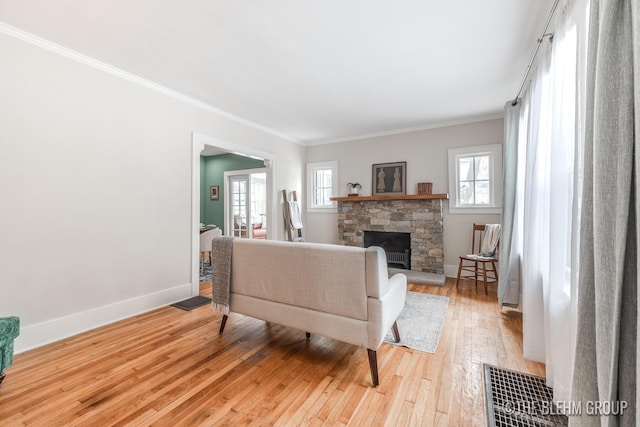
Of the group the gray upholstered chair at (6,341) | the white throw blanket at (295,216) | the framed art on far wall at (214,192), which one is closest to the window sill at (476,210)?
the white throw blanket at (295,216)

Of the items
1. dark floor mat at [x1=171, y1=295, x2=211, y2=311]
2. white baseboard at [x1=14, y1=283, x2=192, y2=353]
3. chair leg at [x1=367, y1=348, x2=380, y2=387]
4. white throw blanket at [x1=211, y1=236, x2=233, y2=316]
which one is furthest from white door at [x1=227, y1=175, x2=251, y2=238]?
chair leg at [x1=367, y1=348, x2=380, y2=387]

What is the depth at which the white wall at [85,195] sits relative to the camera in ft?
7.05

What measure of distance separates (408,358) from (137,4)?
3.20m

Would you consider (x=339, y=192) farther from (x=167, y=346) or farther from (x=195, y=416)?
(x=195, y=416)

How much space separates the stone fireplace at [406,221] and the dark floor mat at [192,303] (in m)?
2.76

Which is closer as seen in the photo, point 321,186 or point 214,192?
point 321,186

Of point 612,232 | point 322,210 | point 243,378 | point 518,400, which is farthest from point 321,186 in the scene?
point 612,232

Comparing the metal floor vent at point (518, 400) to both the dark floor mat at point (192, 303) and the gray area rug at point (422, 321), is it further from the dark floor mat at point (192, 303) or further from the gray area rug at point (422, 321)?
the dark floor mat at point (192, 303)

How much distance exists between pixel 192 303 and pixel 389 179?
3.71 meters

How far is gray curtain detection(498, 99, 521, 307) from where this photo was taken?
285 cm

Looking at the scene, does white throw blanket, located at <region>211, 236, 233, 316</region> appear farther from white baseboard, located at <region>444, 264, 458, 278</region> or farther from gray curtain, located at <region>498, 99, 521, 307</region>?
white baseboard, located at <region>444, 264, 458, 278</region>

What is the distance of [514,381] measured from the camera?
1.79 metres

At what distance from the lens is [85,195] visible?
252 centimetres

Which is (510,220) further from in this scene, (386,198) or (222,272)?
(222,272)
